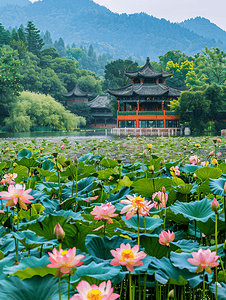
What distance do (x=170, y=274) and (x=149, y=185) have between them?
30.1 inches

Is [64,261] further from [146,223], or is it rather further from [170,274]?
[146,223]

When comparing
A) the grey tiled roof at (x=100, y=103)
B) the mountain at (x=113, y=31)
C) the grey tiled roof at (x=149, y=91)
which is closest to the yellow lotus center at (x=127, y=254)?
the grey tiled roof at (x=149, y=91)

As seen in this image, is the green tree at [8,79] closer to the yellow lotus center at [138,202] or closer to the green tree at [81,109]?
the green tree at [81,109]

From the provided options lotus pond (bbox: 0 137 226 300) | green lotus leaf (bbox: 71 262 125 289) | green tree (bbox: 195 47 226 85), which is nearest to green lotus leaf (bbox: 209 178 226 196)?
lotus pond (bbox: 0 137 226 300)

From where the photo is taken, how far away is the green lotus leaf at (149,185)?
1570 mm

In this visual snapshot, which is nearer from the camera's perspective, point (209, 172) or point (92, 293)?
point (92, 293)

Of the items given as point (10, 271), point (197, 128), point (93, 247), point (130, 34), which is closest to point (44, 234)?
point (93, 247)

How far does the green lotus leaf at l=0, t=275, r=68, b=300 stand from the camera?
68 centimetres

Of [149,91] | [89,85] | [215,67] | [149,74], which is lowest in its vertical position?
[149,91]

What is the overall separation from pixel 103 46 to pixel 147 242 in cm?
17265

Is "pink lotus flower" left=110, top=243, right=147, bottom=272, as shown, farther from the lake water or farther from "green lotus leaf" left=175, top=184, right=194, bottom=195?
the lake water

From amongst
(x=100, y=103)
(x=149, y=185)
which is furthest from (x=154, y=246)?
(x=100, y=103)

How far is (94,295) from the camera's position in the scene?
0.54 m

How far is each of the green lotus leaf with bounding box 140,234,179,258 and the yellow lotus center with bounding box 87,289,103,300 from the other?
48cm
